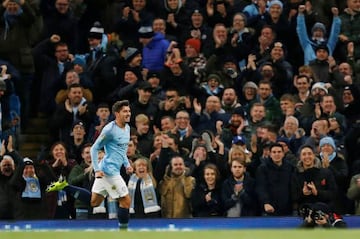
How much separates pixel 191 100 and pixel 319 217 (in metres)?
5.09

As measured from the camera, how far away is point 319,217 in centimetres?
1683

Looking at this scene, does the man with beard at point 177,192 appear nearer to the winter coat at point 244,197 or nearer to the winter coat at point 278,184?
the winter coat at point 244,197

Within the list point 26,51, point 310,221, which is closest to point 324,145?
point 310,221

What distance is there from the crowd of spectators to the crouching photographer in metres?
1.65

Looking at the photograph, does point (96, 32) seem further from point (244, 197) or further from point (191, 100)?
point (244, 197)

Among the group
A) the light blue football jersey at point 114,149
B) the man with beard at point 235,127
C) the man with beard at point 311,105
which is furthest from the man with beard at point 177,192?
the man with beard at point 311,105

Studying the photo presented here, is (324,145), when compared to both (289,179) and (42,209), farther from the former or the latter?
(42,209)

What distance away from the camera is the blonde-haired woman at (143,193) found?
1900 centimetres

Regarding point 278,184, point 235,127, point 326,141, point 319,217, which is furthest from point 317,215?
point 235,127

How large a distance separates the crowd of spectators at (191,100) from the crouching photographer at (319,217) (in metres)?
1.65

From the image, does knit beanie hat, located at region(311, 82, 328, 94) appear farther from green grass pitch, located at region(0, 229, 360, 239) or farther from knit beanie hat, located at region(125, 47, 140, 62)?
green grass pitch, located at region(0, 229, 360, 239)

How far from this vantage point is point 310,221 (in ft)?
55.1

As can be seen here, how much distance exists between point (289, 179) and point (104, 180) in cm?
272

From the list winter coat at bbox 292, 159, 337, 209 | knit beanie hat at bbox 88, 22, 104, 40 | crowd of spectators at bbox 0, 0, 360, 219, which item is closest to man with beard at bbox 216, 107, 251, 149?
crowd of spectators at bbox 0, 0, 360, 219
